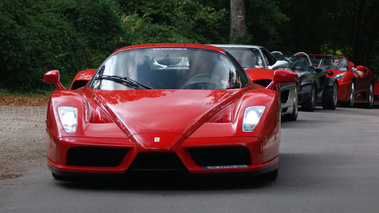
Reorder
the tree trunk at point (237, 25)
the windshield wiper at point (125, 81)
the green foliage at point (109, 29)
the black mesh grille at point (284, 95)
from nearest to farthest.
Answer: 1. the windshield wiper at point (125, 81)
2. the black mesh grille at point (284, 95)
3. the green foliage at point (109, 29)
4. the tree trunk at point (237, 25)

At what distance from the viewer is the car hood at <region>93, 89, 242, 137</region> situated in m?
6.06

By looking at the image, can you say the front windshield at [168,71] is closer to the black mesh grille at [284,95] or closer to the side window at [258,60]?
the side window at [258,60]

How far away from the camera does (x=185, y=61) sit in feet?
24.5

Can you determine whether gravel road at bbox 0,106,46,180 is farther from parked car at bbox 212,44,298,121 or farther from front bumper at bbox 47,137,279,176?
parked car at bbox 212,44,298,121

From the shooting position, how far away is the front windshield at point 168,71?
7.09 m

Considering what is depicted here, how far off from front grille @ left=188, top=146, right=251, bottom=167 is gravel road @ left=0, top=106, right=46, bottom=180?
6.30ft

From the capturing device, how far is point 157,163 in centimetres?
596

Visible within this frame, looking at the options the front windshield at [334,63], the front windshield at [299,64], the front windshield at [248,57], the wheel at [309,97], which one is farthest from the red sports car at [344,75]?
the front windshield at [248,57]

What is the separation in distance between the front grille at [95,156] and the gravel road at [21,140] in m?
0.94

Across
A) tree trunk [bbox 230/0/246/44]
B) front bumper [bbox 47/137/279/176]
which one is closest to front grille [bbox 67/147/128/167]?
front bumper [bbox 47/137/279/176]

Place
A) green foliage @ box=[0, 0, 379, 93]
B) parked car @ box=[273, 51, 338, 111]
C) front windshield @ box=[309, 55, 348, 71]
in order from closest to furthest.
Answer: parked car @ box=[273, 51, 338, 111]
green foliage @ box=[0, 0, 379, 93]
front windshield @ box=[309, 55, 348, 71]

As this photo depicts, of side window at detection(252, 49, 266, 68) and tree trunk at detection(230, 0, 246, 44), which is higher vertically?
side window at detection(252, 49, 266, 68)

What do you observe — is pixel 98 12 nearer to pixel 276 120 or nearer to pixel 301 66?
pixel 301 66

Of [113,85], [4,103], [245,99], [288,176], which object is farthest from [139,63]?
[4,103]
